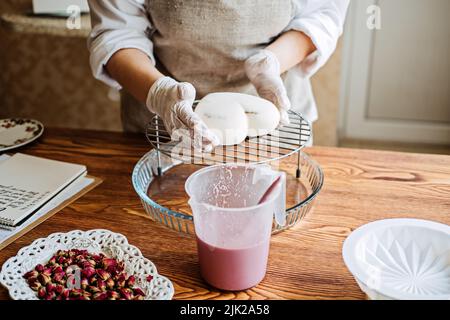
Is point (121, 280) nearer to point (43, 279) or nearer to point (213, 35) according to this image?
point (43, 279)

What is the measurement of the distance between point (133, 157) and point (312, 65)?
55cm

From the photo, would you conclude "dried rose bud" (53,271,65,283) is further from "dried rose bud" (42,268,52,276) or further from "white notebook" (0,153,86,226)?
"white notebook" (0,153,86,226)

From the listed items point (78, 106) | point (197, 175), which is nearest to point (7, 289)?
point (197, 175)

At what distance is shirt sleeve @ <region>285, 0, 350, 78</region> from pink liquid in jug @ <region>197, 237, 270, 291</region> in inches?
28.2

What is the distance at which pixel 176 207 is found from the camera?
103 centimetres

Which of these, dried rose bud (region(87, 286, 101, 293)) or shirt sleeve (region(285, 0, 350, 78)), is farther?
shirt sleeve (region(285, 0, 350, 78))

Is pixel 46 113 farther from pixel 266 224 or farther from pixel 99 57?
pixel 266 224

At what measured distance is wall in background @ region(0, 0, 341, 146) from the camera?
9.03 feet

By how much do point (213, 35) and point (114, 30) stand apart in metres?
0.25

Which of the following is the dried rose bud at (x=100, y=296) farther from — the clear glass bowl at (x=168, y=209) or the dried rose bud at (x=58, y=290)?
the clear glass bowl at (x=168, y=209)

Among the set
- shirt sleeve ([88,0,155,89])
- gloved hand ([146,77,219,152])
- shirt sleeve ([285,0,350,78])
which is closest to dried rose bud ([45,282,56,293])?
gloved hand ([146,77,219,152])

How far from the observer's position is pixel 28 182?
1099mm

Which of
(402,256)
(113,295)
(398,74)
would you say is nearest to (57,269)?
(113,295)

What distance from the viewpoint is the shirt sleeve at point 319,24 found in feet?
4.30
